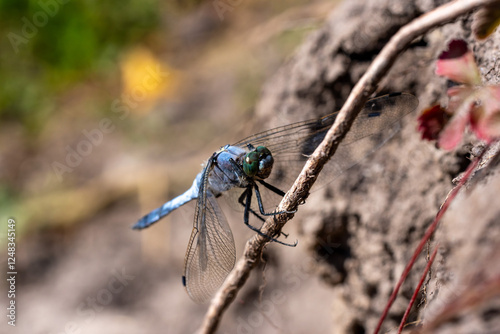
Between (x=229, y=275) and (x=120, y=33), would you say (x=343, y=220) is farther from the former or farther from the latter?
(x=120, y=33)

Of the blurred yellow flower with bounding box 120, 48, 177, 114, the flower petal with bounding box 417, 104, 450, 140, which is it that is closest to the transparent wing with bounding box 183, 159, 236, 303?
the flower petal with bounding box 417, 104, 450, 140

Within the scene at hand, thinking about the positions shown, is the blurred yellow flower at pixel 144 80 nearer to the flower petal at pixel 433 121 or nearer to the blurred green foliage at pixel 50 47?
the blurred green foliage at pixel 50 47

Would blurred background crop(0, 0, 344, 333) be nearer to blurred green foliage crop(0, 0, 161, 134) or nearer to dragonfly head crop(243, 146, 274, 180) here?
blurred green foliage crop(0, 0, 161, 134)

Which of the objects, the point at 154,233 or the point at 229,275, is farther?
the point at 154,233

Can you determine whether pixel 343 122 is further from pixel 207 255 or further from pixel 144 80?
pixel 144 80

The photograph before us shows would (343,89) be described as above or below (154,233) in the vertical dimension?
below

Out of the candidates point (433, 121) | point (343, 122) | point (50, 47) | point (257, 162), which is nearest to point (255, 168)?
point (257, 162)

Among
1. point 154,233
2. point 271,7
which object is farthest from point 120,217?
point 271,7
